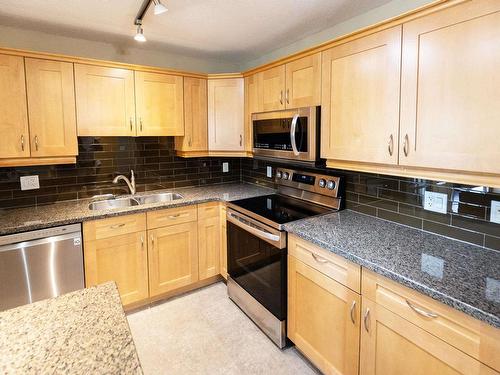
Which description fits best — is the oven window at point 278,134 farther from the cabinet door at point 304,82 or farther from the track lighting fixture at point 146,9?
the track lighting fixture at point 146,9

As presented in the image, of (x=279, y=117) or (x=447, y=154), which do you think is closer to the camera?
(x=447, y=154)

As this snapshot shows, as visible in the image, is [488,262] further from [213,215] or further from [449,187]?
[213,215]

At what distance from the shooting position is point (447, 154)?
1.46 m

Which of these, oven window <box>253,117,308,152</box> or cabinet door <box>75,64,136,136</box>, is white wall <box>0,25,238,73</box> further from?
oven window <box>253,117,308,152</box>

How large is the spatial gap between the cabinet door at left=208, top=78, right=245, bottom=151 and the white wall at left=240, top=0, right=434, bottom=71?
56cm

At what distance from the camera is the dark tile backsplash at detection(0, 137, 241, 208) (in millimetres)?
2557

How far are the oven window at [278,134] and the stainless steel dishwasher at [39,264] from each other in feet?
5.31

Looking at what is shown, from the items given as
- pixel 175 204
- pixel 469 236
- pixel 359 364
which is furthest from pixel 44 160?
pixel 469 236

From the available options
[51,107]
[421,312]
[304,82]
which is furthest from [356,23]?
[51,107]

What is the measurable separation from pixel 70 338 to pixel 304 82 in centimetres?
205

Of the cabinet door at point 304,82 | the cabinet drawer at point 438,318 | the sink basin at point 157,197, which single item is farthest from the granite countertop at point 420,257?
the sink basin at point 157,197

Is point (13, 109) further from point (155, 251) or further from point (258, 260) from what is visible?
point (258, 260)

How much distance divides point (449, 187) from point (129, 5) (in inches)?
89.9

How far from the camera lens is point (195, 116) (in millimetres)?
3088
